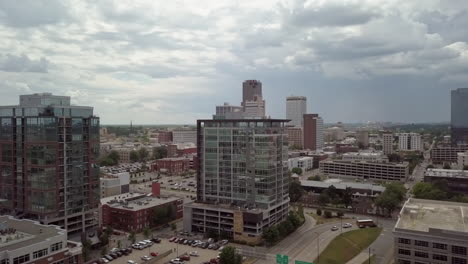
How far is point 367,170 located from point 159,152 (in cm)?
7327

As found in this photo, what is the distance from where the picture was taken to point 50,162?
146 ft

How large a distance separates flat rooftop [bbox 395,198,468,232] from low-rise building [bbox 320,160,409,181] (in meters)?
49.4

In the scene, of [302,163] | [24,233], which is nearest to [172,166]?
[302,163]

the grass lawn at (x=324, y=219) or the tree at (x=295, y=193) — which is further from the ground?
the tree at (x=295, y=193)

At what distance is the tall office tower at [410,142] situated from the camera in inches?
6412

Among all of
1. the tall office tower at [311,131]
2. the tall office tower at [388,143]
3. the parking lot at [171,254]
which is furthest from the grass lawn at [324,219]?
the tall office tower at [311,131]

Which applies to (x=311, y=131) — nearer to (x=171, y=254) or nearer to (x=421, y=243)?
(x=171, y=254)

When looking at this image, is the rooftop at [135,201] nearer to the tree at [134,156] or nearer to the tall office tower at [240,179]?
the tall office tower at [240,179]

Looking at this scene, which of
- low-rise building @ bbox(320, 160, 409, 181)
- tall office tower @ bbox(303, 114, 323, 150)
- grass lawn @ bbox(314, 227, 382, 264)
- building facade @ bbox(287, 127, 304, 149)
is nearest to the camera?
grass lawn @ bbox(314, 227, 382, 264)

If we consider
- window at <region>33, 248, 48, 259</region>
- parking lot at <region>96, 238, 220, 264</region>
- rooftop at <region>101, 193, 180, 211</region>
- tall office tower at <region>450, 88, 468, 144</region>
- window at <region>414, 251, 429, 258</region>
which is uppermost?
tall office tower at <region>450, 88, 468, 144</region>

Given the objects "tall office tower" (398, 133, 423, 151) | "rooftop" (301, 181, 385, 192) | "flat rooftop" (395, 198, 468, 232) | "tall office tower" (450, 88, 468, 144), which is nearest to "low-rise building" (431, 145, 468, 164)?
"tall office tower" (398, 133, 423, 151)

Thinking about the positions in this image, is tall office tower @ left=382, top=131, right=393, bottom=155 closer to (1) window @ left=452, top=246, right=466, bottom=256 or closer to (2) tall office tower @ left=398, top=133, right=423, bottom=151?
(2) tall office tower @ left=398, top=133, right=423, bottom=151

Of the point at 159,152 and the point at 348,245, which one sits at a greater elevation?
the point at 159,152

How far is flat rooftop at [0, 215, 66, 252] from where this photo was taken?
29562 millimetres
